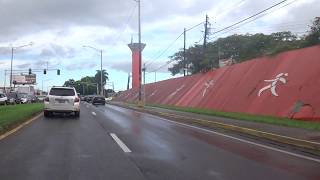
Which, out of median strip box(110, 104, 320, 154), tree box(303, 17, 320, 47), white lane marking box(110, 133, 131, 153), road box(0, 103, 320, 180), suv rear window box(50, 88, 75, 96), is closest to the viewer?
road box(0, 103, 320, 180)

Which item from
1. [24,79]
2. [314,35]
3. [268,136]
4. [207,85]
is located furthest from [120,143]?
[24,79]

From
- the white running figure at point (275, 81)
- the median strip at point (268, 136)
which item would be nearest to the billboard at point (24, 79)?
the white running figure at point (275, 81)

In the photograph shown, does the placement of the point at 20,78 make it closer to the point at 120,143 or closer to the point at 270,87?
the point at 270,87

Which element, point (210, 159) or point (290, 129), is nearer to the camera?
point (210, 159)

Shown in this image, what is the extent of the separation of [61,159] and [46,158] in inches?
15.3

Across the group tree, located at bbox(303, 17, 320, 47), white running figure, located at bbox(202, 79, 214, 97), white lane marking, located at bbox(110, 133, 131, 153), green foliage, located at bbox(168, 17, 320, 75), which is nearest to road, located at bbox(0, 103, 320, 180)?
white lane marking, located at bbox(110, 133, 131, 153)

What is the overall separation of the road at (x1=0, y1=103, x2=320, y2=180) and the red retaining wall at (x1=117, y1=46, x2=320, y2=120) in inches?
384

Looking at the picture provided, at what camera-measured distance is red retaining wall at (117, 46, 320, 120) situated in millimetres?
26709

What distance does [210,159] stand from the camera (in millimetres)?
12492

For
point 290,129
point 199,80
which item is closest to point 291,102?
point 290,129

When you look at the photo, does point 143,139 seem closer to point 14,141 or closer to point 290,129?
point 14,141

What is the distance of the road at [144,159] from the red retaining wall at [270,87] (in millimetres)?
9751

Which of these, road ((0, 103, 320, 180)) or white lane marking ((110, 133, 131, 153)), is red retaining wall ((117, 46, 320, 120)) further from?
white lane marking ((110, 133, 131, 153))

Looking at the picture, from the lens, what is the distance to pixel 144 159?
12.3m
